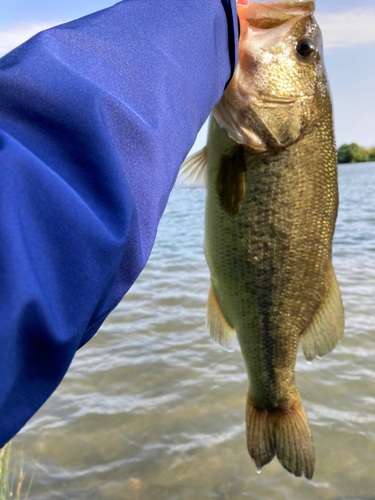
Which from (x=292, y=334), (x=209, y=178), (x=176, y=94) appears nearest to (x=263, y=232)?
(x=209, y=178)

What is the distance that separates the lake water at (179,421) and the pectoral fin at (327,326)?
5.73 feet

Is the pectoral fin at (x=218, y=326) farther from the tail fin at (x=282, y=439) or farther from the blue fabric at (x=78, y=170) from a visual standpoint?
the blue fabric at (x=78, y=170)

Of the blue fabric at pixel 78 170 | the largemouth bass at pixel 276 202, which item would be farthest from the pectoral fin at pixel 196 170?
the blue fabric at pixel 78 170

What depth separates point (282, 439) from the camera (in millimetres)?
2459

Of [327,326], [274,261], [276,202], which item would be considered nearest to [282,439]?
[327,326]

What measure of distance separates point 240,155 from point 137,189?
3.45 feet

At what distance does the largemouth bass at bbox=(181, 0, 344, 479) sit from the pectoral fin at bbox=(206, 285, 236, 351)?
0.11 ft

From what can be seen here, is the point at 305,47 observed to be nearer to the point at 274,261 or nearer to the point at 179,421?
the point at 274,261

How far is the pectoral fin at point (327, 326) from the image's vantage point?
7.53ft

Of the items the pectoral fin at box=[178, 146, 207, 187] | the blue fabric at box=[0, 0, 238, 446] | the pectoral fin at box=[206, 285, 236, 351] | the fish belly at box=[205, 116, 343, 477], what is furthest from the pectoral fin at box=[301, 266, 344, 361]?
the blue fabric at box=[0, 0, 238, 446]

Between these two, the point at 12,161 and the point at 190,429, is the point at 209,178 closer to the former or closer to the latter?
the point at 12,161

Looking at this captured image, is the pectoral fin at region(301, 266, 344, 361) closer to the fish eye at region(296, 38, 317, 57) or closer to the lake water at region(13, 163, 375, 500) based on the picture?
the fish eye at region(296, 38, 317, 57)

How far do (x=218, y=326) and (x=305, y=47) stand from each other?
1415 millimetres

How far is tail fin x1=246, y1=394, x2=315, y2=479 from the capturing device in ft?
7.90
